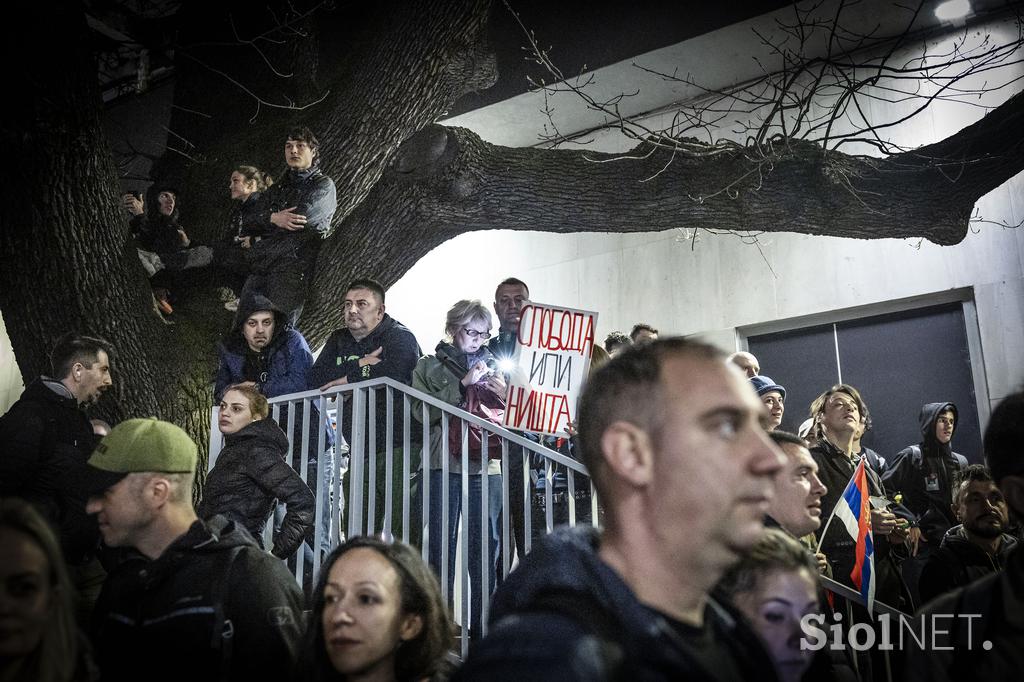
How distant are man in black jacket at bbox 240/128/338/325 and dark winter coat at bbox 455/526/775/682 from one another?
553 cm

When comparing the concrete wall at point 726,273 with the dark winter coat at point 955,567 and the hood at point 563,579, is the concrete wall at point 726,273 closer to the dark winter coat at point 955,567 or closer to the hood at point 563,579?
the dark winter coat at point 955,567

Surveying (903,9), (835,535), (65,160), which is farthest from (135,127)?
(835,535)

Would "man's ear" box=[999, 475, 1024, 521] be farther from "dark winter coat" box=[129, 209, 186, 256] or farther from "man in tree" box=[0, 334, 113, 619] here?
"dark winter coat" box=[129, 209, 186, 256]

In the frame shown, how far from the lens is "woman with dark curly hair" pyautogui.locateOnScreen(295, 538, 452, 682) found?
2811mm

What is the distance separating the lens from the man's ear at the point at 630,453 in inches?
64.2

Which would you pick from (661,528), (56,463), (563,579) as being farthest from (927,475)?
(563,579)

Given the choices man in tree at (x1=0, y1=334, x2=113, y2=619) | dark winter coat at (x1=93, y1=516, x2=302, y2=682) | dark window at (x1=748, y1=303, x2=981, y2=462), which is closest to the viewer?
dark winter coat at (x1=93, y1=516, x2=302, y2=682)

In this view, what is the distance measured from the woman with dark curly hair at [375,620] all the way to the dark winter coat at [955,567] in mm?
2980

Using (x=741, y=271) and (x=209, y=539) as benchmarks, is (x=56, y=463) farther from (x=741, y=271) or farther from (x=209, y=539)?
(x=741, y=271)

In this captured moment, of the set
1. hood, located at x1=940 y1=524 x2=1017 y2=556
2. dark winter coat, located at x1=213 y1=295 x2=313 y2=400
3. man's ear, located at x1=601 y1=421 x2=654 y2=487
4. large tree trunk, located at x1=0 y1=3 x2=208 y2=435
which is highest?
large tree trunk, located at x1=0 y1=3 x2=208 y2=435

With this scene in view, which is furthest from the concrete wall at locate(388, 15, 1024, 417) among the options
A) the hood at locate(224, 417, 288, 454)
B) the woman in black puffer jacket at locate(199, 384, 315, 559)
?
the woman in black puffer jacket at locate(199, 384, 315, 559)

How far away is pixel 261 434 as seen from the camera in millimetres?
4809

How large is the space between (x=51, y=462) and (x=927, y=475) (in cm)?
622

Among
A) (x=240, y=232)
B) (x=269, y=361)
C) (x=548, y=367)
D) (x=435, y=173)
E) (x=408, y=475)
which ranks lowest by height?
(x=408, y=475)
